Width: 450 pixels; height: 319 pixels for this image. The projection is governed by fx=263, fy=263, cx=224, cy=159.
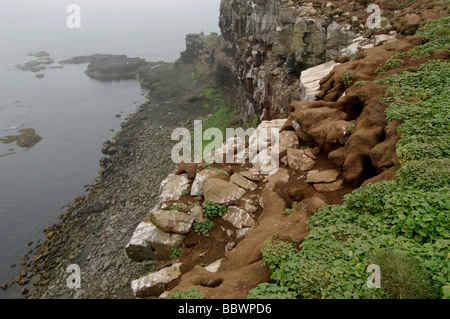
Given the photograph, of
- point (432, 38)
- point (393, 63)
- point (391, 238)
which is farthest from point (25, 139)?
point (391, 238)

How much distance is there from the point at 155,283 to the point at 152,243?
79.1 inches

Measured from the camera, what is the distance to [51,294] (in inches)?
1029

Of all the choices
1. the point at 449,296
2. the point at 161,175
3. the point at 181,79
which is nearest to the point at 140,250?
the point at 449,296

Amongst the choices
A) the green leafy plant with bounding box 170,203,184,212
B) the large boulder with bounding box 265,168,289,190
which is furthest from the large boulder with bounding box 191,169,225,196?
the large boulder with bounding box 265,168,289,190

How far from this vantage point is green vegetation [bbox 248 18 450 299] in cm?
586

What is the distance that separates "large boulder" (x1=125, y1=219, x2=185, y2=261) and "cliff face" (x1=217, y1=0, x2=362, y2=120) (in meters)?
15.2

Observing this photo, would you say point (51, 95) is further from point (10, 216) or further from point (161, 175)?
point (161, 175)

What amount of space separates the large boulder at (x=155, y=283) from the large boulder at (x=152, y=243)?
1.19m

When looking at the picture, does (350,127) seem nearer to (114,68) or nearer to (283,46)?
(283,46)

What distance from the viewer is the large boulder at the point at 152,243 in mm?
12047

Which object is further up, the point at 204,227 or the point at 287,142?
the point at 287,142

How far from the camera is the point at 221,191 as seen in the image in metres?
13.0

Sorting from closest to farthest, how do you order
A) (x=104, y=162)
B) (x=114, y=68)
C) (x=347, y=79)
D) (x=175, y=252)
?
(x=175, y=252) < (x=347, y=79) < (x=104, y=162) < (x=114, y=68)

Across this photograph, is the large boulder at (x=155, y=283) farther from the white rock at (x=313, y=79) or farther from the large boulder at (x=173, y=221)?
the white rock at (x=313, y=79)
